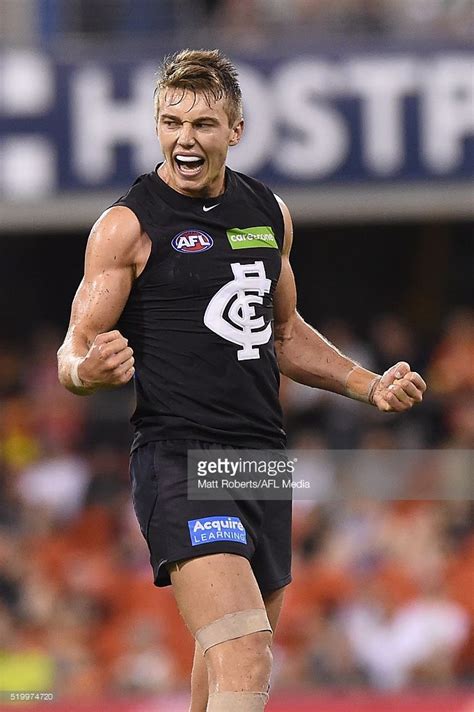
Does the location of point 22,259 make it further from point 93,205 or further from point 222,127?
point 222,127

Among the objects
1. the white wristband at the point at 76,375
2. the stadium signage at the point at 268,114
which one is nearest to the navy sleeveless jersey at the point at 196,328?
the white wristband at the point at 76,375

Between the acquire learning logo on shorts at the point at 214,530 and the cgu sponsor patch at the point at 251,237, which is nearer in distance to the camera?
the acquire learning logo on shorts at the point at 214,530

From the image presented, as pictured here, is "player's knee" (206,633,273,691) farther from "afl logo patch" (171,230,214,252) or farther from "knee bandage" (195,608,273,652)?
"afl logo patch" (171,230,214,252)

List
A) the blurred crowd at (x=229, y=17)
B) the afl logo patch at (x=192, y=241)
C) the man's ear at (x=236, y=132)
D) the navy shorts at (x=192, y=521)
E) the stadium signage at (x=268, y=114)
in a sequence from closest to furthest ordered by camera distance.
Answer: the navy shorts at (x=192, y=521)
the afl logo patch at (x=192, y=241)
the man's ear at (x=236, y=132)
the stadium signage at (x=268, y=114)
the blurred crowd at (x=229, y=17)

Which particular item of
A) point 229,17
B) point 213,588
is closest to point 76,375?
point 213,588

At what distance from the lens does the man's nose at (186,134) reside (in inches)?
171

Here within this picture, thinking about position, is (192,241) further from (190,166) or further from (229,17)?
(229,17)

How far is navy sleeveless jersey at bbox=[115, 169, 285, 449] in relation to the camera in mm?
4379

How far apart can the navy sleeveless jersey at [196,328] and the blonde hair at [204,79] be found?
310mm

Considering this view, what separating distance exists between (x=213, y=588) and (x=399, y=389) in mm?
884

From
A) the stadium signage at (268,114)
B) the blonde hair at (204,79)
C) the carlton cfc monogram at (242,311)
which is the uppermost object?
the stadium signage at (268,114)

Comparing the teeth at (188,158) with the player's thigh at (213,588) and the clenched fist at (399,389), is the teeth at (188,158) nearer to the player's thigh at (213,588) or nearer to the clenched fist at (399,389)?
the clenched fist at (399,389)

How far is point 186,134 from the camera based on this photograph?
14.2 feet

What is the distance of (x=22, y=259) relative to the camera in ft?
42.0
